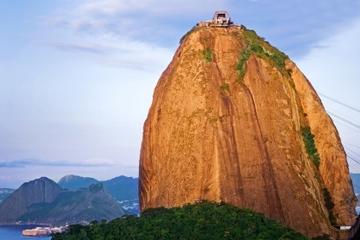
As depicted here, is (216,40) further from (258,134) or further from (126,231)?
(126,231)

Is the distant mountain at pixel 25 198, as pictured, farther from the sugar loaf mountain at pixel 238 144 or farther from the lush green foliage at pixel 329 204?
the lush green foliage at pixel 329 204

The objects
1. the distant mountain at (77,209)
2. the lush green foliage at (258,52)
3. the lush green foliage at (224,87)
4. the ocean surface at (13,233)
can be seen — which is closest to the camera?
the lush green foliage at (224,87)

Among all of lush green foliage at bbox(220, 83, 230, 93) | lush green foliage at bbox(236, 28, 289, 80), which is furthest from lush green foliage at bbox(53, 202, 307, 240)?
lush green foliage at bbox(236, 28, 289, 80)

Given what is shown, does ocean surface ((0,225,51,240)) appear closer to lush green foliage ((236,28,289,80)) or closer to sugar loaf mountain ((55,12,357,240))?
sugar loaf mountain ((55,12,357,240))

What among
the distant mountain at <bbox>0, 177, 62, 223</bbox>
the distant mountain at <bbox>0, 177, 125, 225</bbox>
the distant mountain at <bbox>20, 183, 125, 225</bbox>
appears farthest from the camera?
the distant mountain at <bbox>0, 177, 62, 223</bbox>

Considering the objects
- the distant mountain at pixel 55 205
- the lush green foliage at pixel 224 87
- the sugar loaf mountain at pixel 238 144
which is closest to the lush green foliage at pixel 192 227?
the sugar loaf mountain at pixel 238 144
